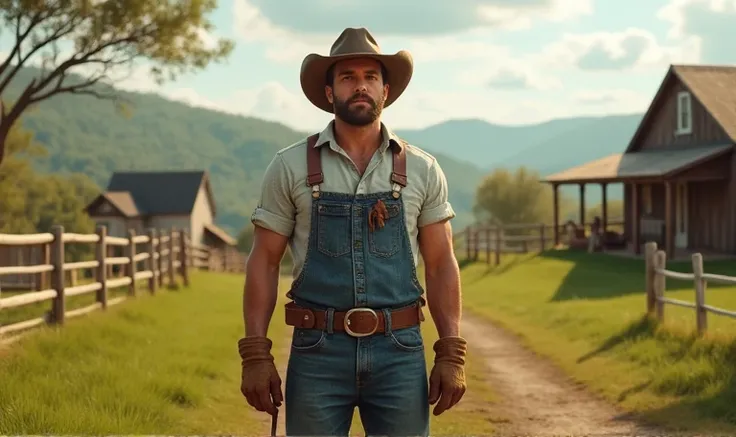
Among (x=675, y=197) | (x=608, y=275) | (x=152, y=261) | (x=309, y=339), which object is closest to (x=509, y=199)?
(x=675, y=197)

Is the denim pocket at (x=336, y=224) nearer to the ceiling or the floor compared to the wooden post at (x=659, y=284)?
nearer to the ceiling

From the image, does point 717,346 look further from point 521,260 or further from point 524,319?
point 521,260

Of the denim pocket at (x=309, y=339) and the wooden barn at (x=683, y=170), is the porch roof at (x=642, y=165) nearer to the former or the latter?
the wooden barn at (x=683, y=170)

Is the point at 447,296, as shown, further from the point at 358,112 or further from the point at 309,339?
the point at 358,112

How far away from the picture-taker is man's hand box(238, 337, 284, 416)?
13.0 ft

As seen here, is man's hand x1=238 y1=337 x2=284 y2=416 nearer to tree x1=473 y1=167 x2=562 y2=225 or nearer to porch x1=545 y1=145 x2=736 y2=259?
porch x1=545 y1=145 x2=736 y2=259

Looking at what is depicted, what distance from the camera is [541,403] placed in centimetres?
1041

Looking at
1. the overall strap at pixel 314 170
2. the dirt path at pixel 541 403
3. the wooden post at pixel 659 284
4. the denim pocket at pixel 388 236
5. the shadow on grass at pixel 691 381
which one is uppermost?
the overall strap at pixel 314 170

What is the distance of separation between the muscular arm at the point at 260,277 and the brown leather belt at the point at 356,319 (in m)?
0.16

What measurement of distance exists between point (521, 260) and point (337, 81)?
28.1 metres

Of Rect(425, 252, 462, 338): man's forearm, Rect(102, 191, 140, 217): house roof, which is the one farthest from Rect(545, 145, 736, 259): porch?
Rect(102, 191, 140, 217): house roof

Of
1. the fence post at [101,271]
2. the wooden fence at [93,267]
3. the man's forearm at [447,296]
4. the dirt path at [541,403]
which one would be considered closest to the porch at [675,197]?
the wooden fence at [93,267]

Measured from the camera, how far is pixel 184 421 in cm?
859

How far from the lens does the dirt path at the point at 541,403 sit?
9062 mm
